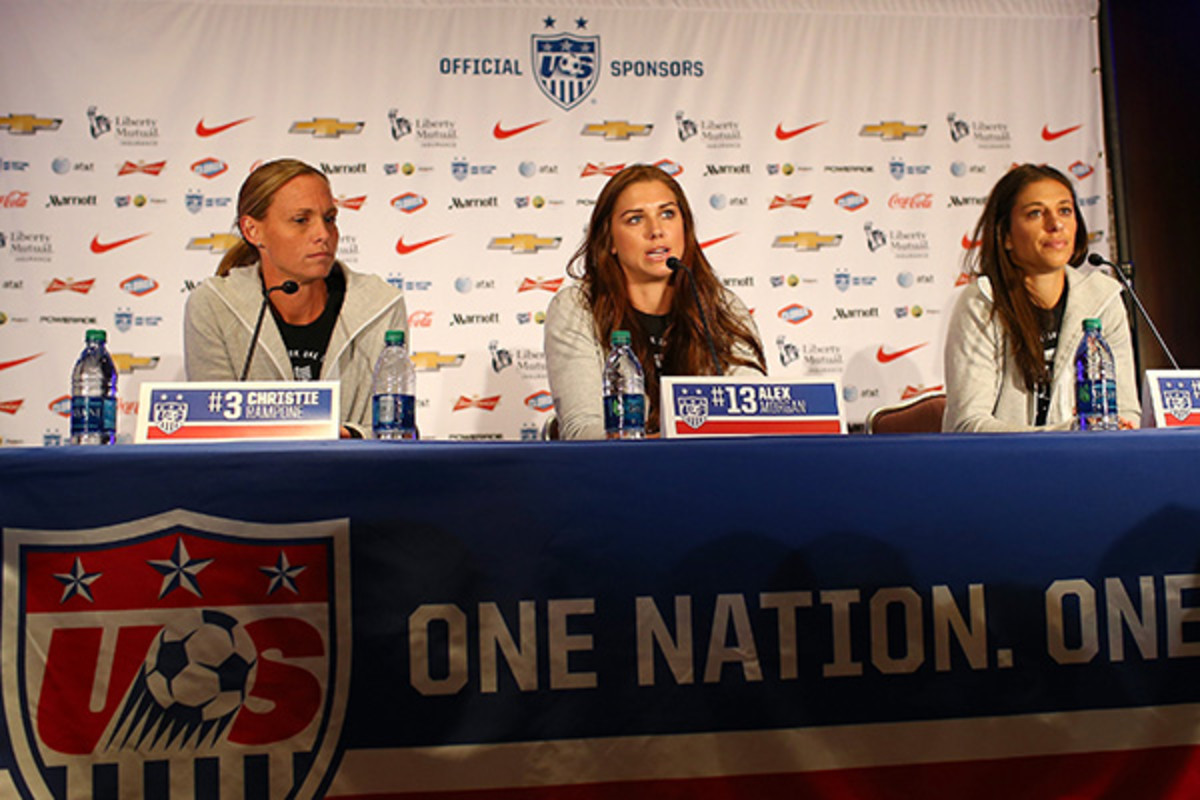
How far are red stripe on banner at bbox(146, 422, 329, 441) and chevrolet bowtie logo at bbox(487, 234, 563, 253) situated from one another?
2394 mm

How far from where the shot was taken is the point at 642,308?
2.45 metres

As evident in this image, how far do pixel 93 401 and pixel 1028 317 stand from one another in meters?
2.11

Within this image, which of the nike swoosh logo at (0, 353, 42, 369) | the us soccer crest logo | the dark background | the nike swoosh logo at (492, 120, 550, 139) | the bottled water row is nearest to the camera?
the us soccer crest logo

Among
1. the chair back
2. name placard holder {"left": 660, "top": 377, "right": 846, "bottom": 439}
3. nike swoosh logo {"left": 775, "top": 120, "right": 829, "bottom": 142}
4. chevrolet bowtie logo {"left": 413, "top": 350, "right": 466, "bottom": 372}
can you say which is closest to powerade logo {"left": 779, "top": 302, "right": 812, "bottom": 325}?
nike swoosh logo {"left": 775, "top": 120, "right": 829, "bottom": 142}

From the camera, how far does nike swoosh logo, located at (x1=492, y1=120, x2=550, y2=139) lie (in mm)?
3773

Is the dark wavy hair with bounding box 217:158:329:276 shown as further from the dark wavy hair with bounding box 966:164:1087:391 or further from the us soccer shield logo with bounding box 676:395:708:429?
the dark wavy hair with bounding box 966:164:1087:391

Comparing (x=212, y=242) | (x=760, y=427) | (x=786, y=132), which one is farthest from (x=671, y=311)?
(x=212, y=242)

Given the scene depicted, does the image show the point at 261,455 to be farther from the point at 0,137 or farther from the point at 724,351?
the point at 0,137

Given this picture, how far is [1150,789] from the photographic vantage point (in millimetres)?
1079

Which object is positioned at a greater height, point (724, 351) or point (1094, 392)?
point (724, 351)

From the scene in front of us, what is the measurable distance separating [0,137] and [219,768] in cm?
351

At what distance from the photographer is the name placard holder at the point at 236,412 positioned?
141cm

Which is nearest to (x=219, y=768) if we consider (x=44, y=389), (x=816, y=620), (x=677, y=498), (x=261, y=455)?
(x=261, y=455)

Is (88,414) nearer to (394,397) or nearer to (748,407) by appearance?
(394,397)
